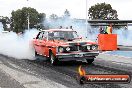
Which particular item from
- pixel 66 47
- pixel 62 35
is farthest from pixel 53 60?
pixel 62 35

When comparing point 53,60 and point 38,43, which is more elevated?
point 38,43

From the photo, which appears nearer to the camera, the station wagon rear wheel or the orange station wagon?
the orange station wagon

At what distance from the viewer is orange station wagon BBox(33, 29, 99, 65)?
13805mm

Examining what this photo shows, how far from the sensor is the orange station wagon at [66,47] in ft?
45.3

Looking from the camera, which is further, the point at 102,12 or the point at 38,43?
the point at 102,12

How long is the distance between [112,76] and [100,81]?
0.19 metres

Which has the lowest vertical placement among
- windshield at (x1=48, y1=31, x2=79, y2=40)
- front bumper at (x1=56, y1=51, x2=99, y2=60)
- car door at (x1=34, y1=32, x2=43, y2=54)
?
front bumper at (x1=56, y1=51, x2=99, y2=60)

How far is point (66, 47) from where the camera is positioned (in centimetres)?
1377

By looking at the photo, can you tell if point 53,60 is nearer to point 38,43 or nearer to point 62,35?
point 62,35

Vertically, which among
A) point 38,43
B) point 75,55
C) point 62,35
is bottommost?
point 75,55

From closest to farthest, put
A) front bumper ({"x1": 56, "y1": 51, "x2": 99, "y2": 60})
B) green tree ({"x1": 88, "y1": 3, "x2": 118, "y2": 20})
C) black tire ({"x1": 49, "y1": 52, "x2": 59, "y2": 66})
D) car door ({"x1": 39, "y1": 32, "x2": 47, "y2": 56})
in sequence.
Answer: front bumper ({"x1": 56, "y1": 51, "x2": 99, "y2": 60}) → black tire ({"x1": 49, "y1": 52, "x2": 59, "y2": 66}) → car door ({"x1": 39, "y1": 32, "x2": 47, "y2": 56}) → green tree ({"x1": 88, "y1": 3, "x2": 118, "y2": 20})

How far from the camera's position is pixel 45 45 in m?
15.1

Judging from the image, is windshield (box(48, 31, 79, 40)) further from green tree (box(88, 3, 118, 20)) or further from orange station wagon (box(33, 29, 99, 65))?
green tree (box(88, 3, 118, 20))

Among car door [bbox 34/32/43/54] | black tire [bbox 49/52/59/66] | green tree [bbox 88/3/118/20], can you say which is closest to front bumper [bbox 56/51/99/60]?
black tire [bbox 49/52/59/66]
